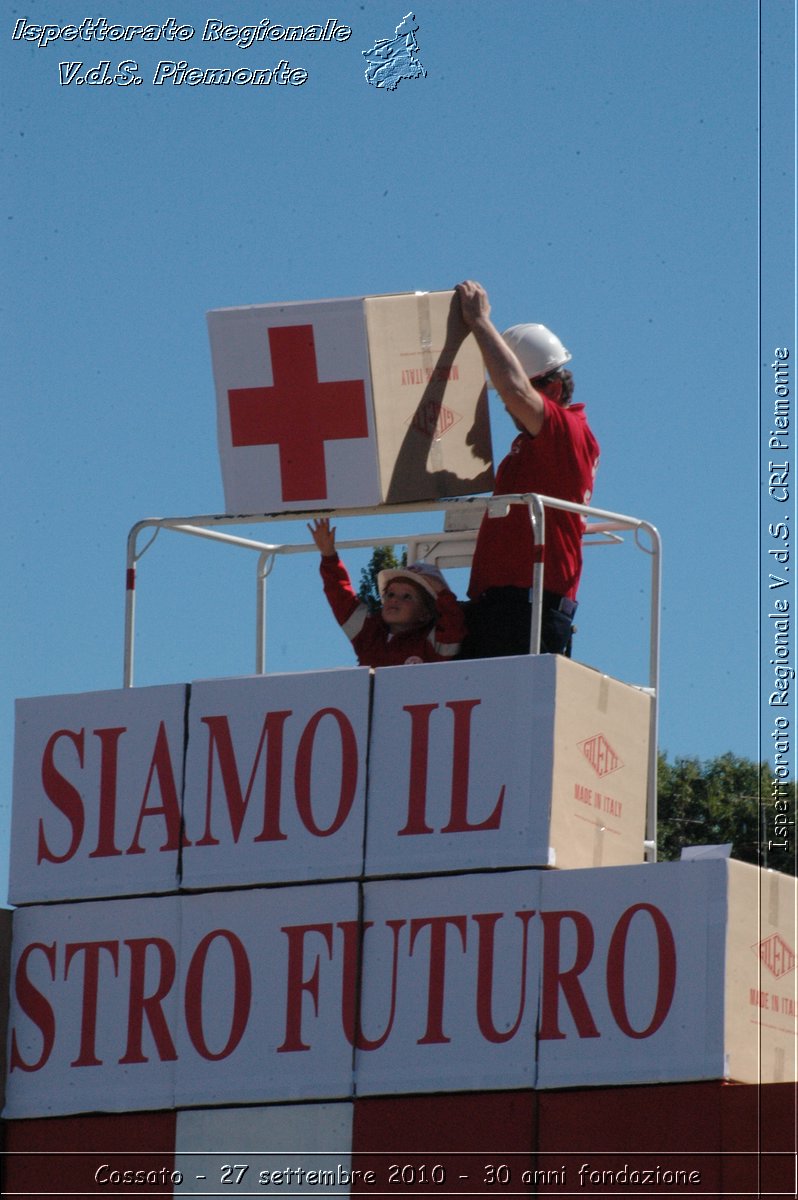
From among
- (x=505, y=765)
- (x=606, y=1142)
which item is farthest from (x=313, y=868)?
(x=606, y=1142)

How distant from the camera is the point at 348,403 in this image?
9.24 m

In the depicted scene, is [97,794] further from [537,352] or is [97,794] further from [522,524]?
[537,352]

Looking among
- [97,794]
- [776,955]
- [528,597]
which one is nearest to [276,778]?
[97,794]

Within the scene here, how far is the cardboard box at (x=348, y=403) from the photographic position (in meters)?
9.22

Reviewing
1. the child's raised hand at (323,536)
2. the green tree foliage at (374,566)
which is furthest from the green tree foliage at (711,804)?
the child's raised hand at (323,536)

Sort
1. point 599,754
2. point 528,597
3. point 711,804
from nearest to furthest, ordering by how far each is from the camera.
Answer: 1. point 599,754
2. point 528,597
3. point 711,804

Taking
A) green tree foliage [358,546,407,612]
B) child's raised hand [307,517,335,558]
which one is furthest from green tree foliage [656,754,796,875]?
child's raised hand [307,517,335,558]

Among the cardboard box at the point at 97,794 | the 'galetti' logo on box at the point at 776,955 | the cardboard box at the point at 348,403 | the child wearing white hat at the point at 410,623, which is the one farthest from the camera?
the child wearing white hat at the point at 410,623

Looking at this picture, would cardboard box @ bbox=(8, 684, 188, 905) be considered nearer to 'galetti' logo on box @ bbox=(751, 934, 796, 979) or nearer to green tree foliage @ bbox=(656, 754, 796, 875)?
'galetti' logo on box @ bbox=(751, 934, 796, 979)

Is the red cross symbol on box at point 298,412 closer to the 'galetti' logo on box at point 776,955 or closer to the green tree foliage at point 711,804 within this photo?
the 'galetti' logo on box at point 776,955

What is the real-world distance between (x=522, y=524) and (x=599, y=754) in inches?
40.8

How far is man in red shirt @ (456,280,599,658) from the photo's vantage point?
9164 millimetres

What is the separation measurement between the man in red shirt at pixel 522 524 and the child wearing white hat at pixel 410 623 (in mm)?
84

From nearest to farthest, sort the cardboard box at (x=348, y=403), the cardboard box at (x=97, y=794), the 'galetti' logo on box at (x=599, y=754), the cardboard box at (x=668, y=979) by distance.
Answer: the cardboard box at (x=668, y=979)
the 'galetti' logo on box at (x=599, y=754)
the cardboard box at (x=97, y=794)
the cardboard box at (x=348, y=403)
